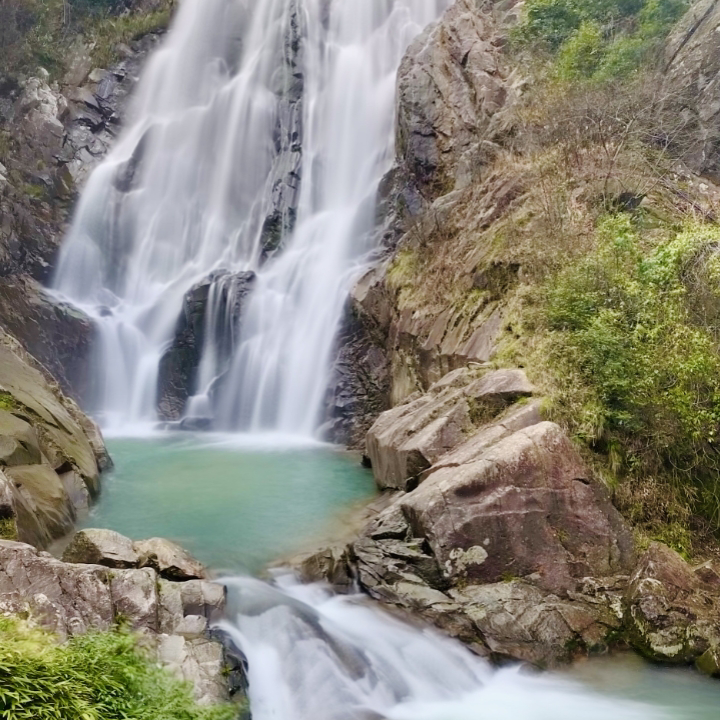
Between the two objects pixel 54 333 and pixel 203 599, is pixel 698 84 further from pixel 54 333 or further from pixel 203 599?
pixel 54 333

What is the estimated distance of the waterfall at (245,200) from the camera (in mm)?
18391

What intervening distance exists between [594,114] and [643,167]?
78.8 inches

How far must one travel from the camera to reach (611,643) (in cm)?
626

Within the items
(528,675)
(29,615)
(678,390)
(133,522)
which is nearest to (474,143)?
(678,390)

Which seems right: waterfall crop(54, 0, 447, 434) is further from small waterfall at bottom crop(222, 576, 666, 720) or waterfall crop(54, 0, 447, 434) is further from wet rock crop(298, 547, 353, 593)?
small waterfall at bottom crop(222, 576, 666, 720)

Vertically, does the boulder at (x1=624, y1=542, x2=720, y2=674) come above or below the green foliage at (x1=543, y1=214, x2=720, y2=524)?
below

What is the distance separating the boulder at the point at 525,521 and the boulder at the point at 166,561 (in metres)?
2.64

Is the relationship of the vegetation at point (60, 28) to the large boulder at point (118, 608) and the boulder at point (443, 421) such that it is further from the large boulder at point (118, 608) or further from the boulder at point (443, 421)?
the large boulder at point (118, 608)

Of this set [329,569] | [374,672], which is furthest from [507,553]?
[329,569]

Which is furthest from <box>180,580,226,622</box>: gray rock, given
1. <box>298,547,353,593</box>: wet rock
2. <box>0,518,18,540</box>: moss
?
<box>0,518,18,540</box>: moss

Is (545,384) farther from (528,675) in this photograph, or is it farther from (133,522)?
(133,522)

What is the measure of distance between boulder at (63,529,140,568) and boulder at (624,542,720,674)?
532cm

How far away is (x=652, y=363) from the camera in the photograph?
7.43 m

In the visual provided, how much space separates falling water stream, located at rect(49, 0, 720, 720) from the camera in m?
5.90
